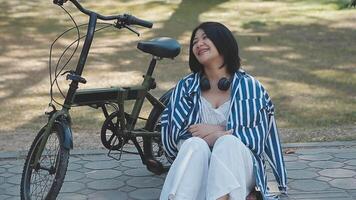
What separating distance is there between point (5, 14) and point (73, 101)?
36.8 ft

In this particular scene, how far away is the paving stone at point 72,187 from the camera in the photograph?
449cm

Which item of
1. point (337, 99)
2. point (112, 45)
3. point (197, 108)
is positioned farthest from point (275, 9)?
point (197, 108)

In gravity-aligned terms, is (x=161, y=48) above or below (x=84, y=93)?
above

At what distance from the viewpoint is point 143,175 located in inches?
190

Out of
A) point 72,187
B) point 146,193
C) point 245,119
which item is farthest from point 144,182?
point 245,119

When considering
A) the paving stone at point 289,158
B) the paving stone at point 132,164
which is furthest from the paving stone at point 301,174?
the paving stone at point 132,164

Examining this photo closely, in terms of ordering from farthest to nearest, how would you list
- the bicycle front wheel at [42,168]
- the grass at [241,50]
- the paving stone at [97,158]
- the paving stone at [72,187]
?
the grass at [241,50] → the paving stone at [97,158] → the paving stone at [72,187] → the bicycle front wheel at [42,168]

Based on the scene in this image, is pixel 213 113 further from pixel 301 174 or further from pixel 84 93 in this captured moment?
pixel 301 174

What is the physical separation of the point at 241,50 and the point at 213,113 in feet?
22.4

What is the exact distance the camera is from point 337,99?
7.35 m

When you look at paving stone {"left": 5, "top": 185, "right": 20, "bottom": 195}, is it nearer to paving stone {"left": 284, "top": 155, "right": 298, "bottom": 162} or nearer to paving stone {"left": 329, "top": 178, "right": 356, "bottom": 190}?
paving stone {"left": 284, "top": 155, "right": 298, "bottom": 162}

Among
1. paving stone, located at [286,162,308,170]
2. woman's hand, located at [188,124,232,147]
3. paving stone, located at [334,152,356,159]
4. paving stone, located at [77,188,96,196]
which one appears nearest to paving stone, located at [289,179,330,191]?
paving stone, located at [286,162,308,170]

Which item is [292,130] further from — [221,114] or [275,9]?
[275,9]

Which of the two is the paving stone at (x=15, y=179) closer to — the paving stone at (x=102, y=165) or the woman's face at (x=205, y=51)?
the paving stone at (x=102, y=165)
